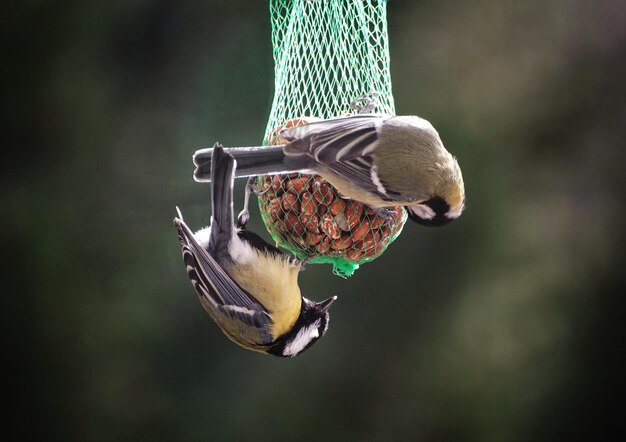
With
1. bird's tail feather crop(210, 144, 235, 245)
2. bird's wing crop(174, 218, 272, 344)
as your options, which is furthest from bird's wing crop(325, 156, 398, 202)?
bird's wing crop(174, 218, 272, 344)

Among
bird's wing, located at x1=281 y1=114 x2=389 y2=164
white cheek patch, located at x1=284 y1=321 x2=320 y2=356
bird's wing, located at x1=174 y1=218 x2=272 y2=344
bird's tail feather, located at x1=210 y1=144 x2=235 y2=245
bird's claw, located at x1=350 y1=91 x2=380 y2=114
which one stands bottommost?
white cheek patch, located at x1=284 y1=321 x2=320 y2=356

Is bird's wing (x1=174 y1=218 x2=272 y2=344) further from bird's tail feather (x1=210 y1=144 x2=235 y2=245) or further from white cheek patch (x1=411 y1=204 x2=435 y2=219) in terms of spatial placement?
white cheek patch (x1=411 y1=204 x2=435 y2=219)

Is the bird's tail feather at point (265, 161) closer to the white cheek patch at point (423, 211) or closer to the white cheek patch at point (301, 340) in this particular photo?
the white cheek patch at point (423, 211)

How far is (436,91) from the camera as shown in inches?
174

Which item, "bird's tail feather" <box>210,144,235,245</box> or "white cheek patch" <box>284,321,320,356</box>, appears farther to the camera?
"white cheek patch" <box>284,321,320,356</box>

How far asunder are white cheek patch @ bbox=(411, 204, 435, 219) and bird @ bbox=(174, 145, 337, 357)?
0.39 meters

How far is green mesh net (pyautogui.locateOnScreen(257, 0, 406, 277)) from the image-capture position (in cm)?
239

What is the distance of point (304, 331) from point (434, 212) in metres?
0.57

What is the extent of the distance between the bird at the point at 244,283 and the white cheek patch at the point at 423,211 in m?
0.39

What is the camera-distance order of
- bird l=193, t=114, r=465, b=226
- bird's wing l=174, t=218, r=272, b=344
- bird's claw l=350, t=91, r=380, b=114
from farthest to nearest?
bird's claw l=350, t=91, r=380, b=114, bird's wing l=174, t=218, r=272, b=344, bird l=193, t=114, r=465, b=226

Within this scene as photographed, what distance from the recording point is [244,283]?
241cm
